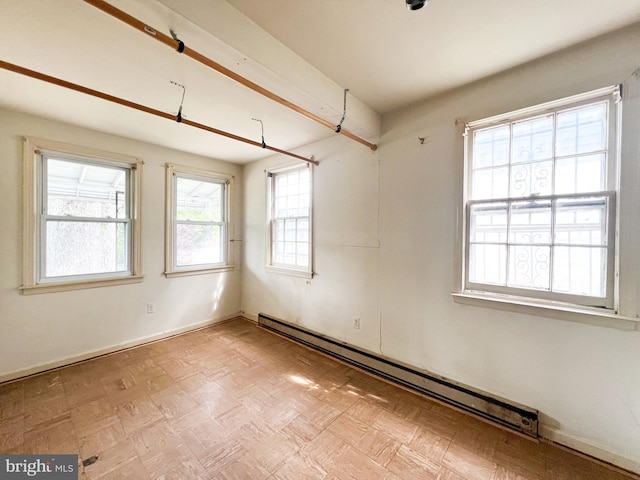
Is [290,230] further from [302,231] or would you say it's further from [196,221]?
[196,221]

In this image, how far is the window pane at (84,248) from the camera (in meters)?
2.60

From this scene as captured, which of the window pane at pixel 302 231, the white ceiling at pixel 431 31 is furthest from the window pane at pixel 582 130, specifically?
the window pane at pixel 302 231

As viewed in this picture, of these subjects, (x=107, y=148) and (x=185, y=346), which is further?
(x=185, y=346)

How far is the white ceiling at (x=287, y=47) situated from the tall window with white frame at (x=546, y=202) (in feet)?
1.54

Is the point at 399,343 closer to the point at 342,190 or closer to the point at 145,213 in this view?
the point at 342,190

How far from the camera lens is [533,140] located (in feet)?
5.92

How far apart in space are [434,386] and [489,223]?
1.43m

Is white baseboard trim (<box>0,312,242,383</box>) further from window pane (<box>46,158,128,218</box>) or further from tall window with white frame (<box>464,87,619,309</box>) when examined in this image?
tall window with white frame (<box>464,87,619,309</box>)

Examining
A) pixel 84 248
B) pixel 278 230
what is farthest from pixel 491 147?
pixel 84 248

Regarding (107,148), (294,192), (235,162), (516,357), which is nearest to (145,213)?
(107,148)

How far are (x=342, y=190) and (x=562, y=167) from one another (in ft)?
5.95

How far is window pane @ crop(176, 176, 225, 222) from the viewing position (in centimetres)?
352

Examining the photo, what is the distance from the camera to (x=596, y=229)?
62.8 inches

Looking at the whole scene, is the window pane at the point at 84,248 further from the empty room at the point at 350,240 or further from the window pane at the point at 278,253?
the window pane at the point at 278,253
